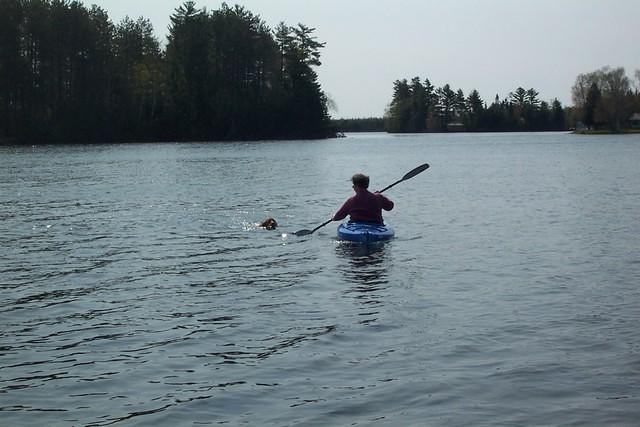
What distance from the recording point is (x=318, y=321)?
10.3 m

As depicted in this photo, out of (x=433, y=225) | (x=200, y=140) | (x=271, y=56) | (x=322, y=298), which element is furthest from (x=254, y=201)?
(x=271, y=56)

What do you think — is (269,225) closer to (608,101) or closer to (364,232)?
(364,232)

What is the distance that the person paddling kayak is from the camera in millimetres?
16578

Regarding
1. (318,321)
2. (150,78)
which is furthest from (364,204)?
(150,78)

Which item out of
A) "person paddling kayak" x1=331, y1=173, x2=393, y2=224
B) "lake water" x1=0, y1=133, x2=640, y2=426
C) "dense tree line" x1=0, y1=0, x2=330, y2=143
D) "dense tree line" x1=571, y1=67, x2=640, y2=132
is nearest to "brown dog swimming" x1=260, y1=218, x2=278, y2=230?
"lake water" x1=0, y1=133, x2=640, y2=426

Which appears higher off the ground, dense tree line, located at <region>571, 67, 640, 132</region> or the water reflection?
dense tree line, located at <region>571, 67, 640, 132</region>

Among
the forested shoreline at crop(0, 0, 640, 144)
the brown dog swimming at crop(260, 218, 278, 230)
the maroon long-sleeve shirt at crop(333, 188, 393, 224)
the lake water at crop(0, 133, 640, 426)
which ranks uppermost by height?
the forested shoreline at crop(0, 0, 640, 144)

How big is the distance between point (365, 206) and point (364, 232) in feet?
1.99

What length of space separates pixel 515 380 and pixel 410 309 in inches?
123

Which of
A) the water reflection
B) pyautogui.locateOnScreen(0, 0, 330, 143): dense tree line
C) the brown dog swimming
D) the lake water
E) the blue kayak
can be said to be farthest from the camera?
pyautogui.locateOnScreen(0, 0, 330, 143): dense tree line

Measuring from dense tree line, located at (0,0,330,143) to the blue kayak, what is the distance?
75972 millimetres

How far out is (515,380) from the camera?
7902mm

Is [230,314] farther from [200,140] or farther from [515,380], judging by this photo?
[200,140]

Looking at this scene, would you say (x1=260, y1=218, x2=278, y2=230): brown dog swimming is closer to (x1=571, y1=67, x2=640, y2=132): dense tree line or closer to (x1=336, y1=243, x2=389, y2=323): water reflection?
(x1=336, y1=243, x2=389, y2=323): water reflection
